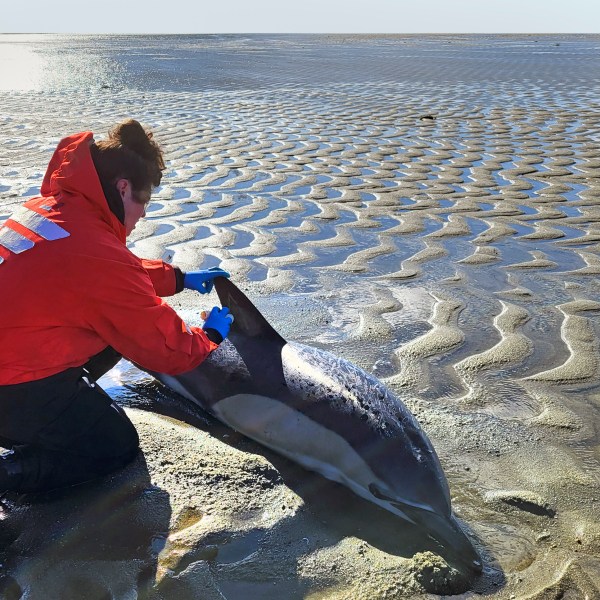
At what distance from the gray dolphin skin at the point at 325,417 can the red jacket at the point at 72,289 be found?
76 centimetres

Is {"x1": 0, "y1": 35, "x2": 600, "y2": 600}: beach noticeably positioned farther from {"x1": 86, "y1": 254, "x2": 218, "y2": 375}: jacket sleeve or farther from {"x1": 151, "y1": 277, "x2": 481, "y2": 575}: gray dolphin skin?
{"x1": 86, "y1": 254, "x2": 218, "y2": 375}: jacket sleeve

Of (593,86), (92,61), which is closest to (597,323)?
(593,86)

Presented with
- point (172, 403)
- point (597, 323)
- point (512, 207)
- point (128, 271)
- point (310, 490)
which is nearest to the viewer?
point (128, 271)

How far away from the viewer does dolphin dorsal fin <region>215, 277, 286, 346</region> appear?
429 centimetres

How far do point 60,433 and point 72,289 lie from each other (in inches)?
30.6

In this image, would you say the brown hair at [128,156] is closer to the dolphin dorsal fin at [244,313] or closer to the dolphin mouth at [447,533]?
the dolphin dorsal fin at [244,313]

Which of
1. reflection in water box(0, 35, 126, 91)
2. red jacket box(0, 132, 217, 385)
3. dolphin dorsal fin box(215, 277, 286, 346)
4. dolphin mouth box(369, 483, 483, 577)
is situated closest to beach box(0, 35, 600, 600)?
dolphin mouth box(369, 483, 483, 577)

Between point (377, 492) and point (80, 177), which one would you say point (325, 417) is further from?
point (80, 177)

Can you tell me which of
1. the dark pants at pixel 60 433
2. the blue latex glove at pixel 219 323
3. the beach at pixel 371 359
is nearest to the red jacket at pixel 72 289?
the dark pants at pixel 60 433

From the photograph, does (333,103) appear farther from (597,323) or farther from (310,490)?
(310,490)

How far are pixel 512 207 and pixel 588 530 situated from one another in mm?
5836

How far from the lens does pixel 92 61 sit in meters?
35.8

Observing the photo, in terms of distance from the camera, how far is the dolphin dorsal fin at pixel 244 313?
4289mm

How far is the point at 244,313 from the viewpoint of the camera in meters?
4.29
